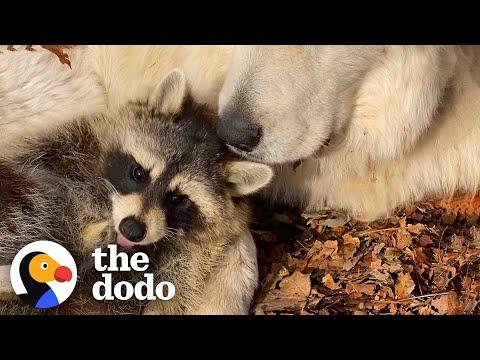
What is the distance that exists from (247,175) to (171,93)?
0.63 meters

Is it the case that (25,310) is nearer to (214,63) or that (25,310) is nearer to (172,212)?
(172,212)

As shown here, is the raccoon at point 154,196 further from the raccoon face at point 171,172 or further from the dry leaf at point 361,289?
the dry leaf at point 361,289

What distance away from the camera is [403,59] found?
14.8 ft

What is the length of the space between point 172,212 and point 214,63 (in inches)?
40.5

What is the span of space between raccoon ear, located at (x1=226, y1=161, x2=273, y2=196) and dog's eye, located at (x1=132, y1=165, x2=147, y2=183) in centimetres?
49

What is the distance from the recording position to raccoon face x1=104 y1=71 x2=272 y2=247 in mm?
4109

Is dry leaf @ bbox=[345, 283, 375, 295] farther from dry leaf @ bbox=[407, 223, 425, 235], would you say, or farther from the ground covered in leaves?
dry leaf @ bbox=[407, 223, 425, 235]

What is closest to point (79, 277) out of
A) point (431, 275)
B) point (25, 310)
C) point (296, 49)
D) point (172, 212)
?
point (25, 310)

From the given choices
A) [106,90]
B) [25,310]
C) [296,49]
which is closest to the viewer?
[25,310]

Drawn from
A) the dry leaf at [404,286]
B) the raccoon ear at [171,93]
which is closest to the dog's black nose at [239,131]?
the raccoon ear at [171,93]

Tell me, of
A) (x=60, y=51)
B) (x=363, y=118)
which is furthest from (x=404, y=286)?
A: (x=60, y=51)

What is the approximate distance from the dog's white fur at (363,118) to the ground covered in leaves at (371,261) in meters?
0.14

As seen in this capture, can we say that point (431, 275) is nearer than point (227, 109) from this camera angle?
No

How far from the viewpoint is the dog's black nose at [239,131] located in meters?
4.21
